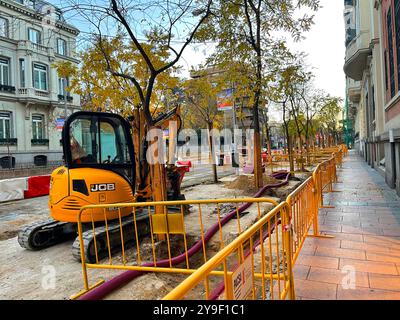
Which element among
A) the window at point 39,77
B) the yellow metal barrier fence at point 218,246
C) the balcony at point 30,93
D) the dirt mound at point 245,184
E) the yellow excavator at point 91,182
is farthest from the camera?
the window at point 39,77

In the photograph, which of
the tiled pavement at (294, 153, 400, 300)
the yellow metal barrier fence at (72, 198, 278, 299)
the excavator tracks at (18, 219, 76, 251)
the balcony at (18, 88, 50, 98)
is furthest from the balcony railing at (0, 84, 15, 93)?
the tiled pavement at (294, 153, 400, 300)

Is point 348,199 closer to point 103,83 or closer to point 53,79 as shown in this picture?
point 103,83

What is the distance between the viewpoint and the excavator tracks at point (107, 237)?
580 centimetres

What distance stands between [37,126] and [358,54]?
2624 cm

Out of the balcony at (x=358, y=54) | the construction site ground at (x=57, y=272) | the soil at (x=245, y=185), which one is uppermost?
the balcony at (x=358, y=54)

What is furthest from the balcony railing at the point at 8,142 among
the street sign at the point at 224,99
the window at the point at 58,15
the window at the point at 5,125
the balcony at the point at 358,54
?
the balcony at the point at 358,54

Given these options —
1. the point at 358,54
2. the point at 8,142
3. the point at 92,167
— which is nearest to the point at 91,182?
the point at 92,167

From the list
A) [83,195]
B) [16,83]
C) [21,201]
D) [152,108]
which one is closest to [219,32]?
[152,108]

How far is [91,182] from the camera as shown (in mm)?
6281

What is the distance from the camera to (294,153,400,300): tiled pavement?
12.5 feet

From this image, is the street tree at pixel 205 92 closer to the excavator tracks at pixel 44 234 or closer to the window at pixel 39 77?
the excavator tracks at pixel 44 234

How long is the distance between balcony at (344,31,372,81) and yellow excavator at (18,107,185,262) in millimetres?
15295

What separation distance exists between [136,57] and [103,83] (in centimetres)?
189

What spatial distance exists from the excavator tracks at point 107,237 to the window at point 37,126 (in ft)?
85.5
